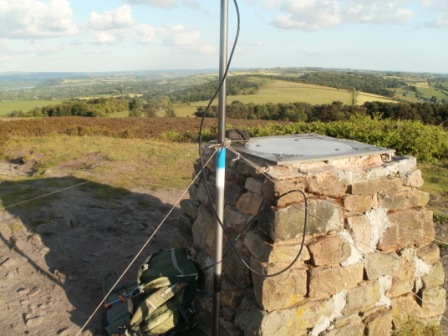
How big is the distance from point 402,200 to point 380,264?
65cm

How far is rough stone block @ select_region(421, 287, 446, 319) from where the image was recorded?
394 cm

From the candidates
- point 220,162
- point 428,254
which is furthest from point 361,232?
point 220,162

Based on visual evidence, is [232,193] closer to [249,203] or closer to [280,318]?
[249,203]

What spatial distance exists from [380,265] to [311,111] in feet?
73.7

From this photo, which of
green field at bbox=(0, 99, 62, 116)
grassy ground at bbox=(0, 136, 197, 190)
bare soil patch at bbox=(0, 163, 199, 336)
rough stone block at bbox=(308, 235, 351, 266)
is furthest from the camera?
green field at bbox=(0, 99, 62, 116)

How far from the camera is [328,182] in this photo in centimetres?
338

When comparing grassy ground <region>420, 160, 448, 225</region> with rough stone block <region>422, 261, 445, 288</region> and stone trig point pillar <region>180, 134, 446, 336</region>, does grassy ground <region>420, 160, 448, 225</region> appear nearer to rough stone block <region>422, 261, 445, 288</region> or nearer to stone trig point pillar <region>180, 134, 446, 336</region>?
rough stone block <region>422, 261, 445, 288</region>

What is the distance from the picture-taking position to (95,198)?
812cm

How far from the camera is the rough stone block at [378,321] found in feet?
11.7

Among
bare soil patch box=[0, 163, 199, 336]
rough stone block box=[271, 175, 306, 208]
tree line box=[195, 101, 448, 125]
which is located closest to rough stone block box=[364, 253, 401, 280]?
rough stone block box=[271, 175, 306, 208]

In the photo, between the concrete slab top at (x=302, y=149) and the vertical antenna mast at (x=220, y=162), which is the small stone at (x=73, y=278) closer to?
the vertical antenna mast at (x=220, y=162)

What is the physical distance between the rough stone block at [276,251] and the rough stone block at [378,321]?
3.06ft

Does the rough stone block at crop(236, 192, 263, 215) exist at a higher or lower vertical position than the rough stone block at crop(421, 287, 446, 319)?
higher

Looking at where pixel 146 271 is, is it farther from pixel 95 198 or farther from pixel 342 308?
pixel 95 198
